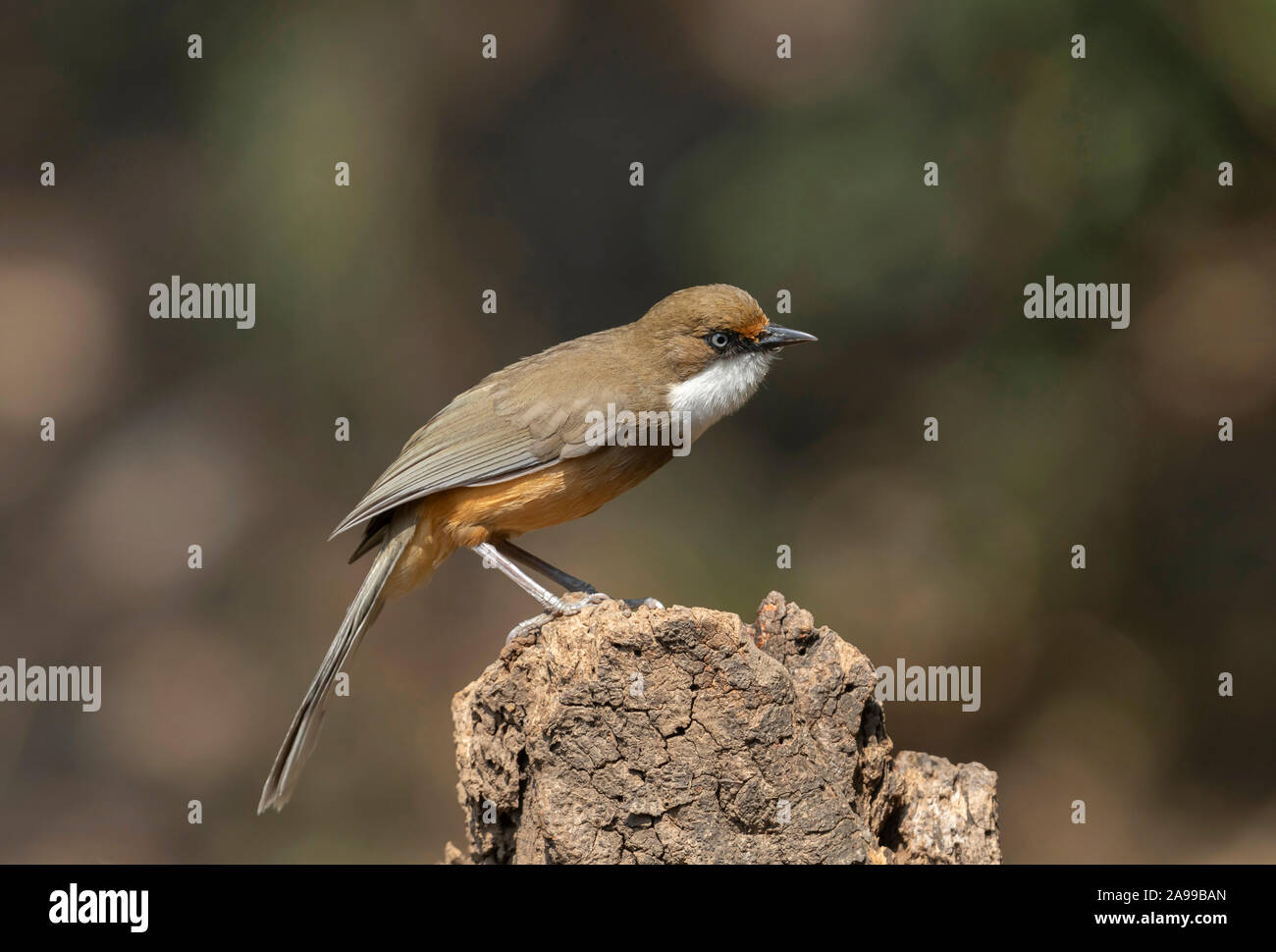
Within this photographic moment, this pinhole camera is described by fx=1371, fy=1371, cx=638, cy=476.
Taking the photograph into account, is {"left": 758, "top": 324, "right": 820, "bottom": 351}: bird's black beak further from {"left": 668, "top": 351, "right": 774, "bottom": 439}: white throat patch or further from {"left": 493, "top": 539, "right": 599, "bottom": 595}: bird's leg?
{"left": 493, "top": 539, "right": 599, "bottom": 595}: bird's leg

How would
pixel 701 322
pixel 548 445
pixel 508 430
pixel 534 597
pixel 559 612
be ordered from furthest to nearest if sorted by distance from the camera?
pixel 701 322, pixel 508 430, pixel 548 445, pixel 534 597, pixel 559 612

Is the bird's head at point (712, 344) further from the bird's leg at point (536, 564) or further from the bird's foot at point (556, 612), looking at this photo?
the bird's foot at point (556, 612)

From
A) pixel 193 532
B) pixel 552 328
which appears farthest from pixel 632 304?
pixel 193 532

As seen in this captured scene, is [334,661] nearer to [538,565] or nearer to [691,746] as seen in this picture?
[538,565]

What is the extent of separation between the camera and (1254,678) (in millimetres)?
10266

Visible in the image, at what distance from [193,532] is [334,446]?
Answer: 153cm

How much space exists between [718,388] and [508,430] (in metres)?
1.00

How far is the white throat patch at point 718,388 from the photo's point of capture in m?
6.35

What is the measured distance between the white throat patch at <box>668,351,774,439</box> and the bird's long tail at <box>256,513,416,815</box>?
137cm

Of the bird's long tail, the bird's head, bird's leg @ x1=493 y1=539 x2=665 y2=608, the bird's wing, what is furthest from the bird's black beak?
the bird's long tail

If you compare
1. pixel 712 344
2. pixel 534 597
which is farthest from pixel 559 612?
pixel 712 344

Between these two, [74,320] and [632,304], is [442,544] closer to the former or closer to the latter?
[632,304]

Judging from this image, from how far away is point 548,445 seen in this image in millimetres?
6141

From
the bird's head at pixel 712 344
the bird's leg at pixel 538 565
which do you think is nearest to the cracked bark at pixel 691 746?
the bird's leg at pixel 538 565
